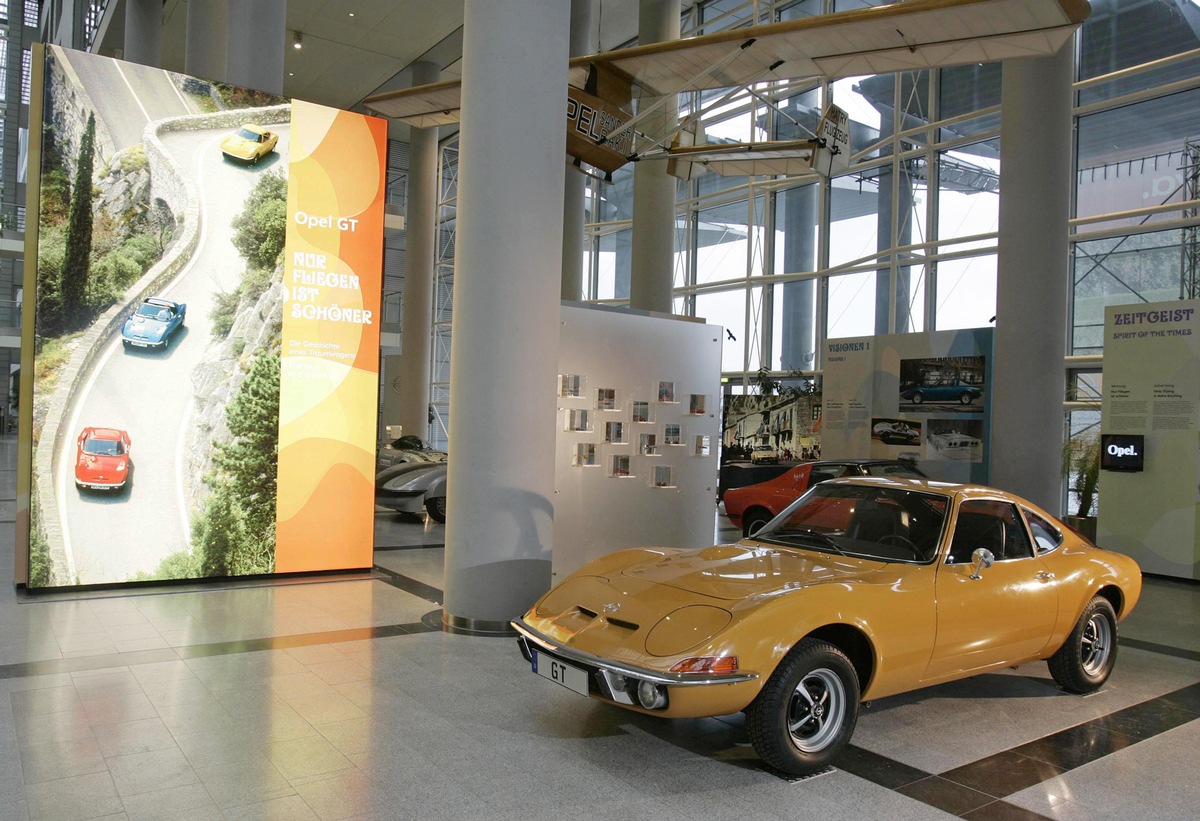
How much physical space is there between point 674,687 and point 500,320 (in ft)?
11.2

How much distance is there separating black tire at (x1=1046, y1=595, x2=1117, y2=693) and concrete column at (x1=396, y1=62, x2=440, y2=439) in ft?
64.3

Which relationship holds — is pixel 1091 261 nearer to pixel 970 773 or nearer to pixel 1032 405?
pixel 1032 405

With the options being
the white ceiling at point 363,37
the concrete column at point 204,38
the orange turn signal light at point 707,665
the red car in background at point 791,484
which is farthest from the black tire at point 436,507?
the white ceiling at point 363,37

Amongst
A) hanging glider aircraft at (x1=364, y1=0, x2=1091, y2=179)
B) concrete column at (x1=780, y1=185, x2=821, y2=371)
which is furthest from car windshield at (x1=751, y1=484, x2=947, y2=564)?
concrete column at (x1=780, y1=185, x2=821, y2=371)

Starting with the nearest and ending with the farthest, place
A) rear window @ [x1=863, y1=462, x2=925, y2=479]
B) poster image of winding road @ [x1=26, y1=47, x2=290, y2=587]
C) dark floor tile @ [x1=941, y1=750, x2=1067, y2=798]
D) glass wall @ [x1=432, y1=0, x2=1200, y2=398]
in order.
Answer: dark floor tile @ [x1=941, y1=750, x2=1067, y2=798] < poster image of winding road @ [x1=26, y1=47, x2=290, y2=587] < rear window @ [x1=863, y1=462, x2=925, y2=479] < glass wall @ [x1=432, y1=0, x2=1200, y2=398]

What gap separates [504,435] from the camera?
6.18 m

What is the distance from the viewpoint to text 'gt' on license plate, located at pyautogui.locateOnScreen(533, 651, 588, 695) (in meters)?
3.74

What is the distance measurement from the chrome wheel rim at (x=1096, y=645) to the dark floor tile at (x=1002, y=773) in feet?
4.84

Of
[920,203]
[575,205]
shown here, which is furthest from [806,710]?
[920,203]

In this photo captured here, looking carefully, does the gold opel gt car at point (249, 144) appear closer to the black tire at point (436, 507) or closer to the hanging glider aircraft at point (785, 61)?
the hanging glider aircraft at point (785, 61)

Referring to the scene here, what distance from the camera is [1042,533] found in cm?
515

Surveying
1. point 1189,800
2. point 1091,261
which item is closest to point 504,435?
point 1189,800

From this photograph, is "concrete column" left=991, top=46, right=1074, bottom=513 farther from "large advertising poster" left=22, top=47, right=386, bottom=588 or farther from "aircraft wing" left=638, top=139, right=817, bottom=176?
"large advertising poster" left=22, top=47, right=386, bottom=588

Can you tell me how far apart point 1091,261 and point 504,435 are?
1156 centimetres
